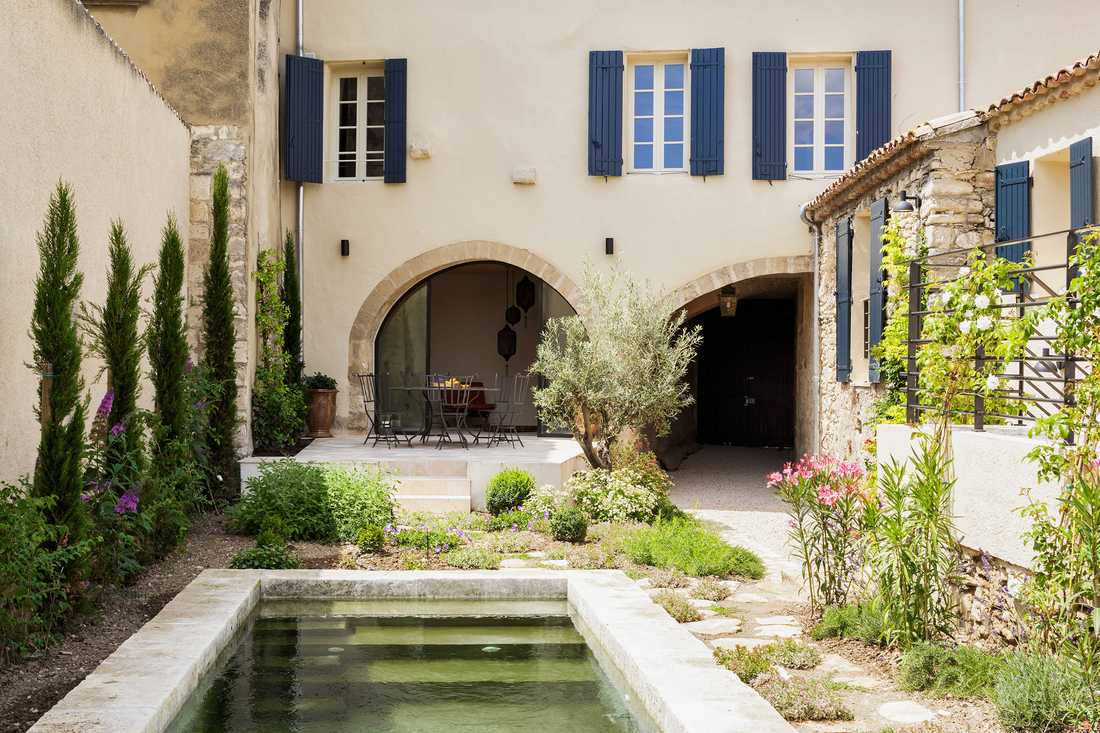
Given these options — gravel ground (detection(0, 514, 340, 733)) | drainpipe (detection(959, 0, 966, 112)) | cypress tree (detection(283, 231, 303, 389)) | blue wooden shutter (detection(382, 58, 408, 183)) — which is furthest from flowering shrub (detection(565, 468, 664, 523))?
drainpipe (detection(959, 0, 966, 112))

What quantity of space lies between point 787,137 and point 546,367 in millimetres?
4391

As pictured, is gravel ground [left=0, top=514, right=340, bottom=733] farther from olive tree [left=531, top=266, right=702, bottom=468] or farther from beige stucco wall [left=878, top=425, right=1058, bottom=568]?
beige stucco wall [left=878, top=425, right=1058, bottom=568]

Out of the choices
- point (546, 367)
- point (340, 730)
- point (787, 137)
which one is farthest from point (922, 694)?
point (787, 137)

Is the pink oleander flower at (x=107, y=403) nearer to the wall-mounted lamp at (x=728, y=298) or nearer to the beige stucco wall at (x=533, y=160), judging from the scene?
the beige stucco wall at (x=533, y=160)

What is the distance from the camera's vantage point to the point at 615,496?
9055 millimetres

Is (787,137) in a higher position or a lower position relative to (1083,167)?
higher

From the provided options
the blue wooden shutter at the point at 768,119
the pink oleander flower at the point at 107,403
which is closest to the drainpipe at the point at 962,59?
the blue wooden shutter at the point at 768,119

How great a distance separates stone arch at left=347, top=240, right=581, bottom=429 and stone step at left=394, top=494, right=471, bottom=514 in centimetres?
331

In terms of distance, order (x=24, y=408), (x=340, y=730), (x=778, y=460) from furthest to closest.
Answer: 1. (x=778, y=460)
2. (x=24, y=408)
3. (x=340, y=730)

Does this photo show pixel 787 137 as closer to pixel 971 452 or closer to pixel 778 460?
pixel 778 460

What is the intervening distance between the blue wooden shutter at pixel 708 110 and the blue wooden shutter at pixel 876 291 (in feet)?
9.11

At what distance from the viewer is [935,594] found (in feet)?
A: 17.1

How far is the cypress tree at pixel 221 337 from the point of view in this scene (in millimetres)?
9734

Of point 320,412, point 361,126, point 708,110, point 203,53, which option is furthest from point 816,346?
point 203,53
